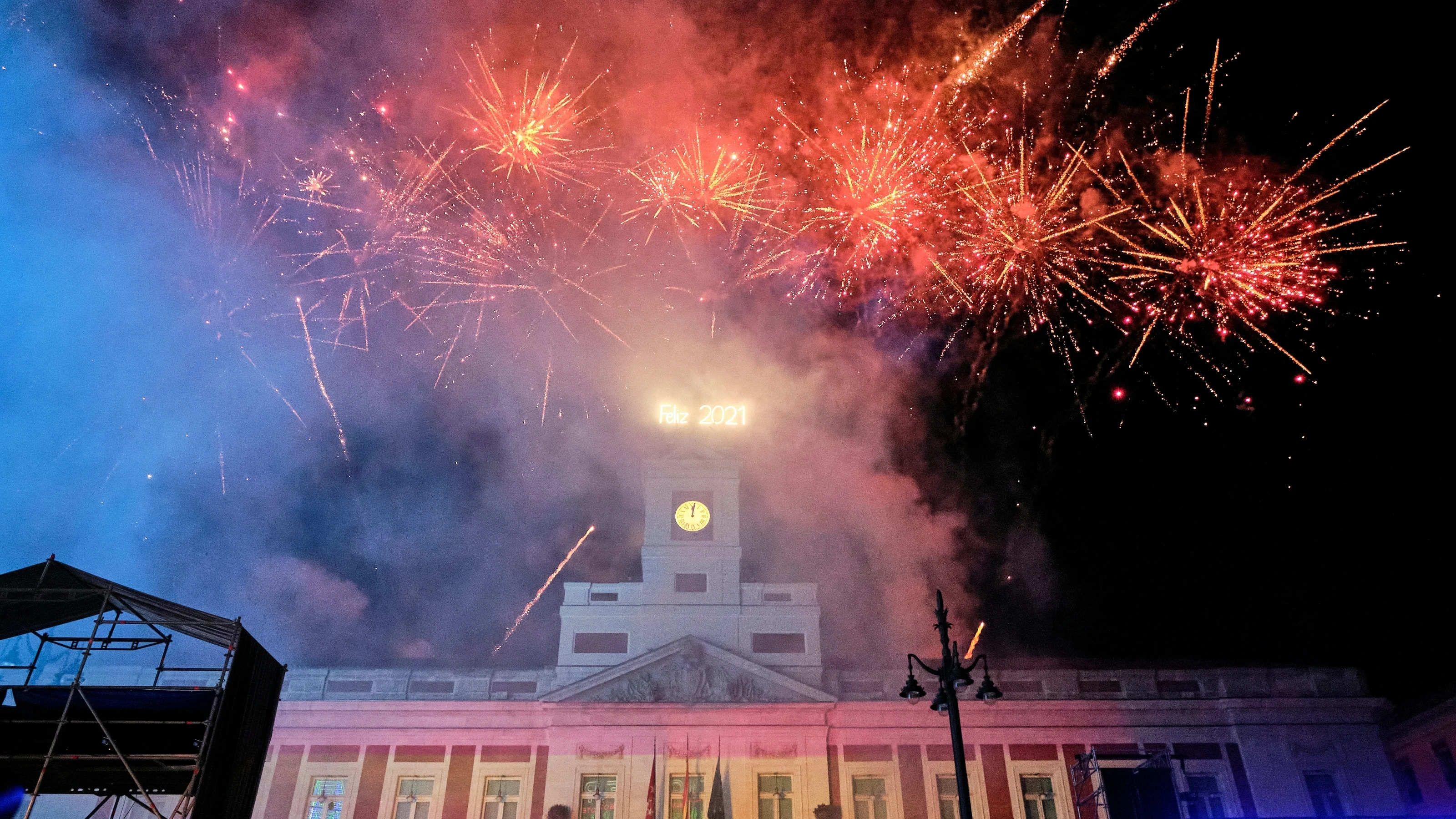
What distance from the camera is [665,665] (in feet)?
83.3

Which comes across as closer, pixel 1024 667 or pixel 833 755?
pixel 833 755

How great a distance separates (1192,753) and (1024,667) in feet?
15.9

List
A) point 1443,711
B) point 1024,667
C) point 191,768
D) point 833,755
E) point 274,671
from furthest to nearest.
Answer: point 1024,667 → point 833,755 → point 1443,711 → point 274,671 → point 191,768

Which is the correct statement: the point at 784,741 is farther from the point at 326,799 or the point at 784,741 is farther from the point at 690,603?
the point at 326,799

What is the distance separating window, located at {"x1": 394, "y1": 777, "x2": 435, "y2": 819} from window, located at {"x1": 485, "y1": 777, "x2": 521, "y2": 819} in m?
1.46

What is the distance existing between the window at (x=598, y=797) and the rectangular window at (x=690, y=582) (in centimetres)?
567

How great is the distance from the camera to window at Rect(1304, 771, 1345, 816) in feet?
78.7

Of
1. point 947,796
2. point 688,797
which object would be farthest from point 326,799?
point 947,796

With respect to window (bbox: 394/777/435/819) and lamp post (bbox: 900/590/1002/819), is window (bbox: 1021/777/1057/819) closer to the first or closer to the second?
lamp post (bbox: 900/590/1002/819)

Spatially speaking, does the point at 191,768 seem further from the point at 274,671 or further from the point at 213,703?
the point at 274,671

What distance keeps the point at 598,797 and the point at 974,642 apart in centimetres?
1153

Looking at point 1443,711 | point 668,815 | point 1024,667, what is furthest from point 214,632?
point 1443,711

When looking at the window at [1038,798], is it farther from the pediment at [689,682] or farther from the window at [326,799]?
the window at [326,799]

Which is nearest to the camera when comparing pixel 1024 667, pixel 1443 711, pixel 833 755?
pixel 1443 711
